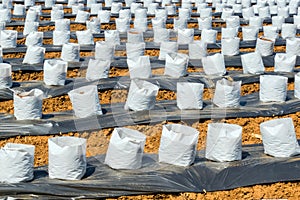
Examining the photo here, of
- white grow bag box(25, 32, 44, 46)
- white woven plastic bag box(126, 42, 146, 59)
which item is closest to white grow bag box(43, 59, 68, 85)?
white woven plastic bag box(126, 42, 146, 59)

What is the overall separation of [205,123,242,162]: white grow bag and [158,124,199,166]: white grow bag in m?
0.18

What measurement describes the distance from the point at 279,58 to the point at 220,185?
149 inches

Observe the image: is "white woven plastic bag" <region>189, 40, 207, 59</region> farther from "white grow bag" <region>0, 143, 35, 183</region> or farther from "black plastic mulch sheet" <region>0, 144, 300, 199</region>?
"white grow bag" <region>0, 143, 35, 183</region>

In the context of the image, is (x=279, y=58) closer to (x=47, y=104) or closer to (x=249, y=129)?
(x=249, y=129)

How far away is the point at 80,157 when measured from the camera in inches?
174

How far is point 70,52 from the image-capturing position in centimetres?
811

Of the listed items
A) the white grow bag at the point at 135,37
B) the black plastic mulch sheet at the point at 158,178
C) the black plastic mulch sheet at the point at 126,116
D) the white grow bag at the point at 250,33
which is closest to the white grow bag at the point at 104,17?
the white grow bag at the point at 135,37

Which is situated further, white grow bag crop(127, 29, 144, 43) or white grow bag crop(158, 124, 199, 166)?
white grow bag crop(127, 29, 144, 43)

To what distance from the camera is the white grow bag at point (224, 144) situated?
479 centimetres

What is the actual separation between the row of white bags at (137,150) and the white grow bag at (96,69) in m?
2.57

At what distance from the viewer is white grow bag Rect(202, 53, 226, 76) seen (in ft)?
24.7

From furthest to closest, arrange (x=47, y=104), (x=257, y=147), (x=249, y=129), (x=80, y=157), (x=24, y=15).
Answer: (x=24, y=15)
(x=47, y=104)
(x=249, y=129)
(x=257, y=147)
(x=80, y=157)

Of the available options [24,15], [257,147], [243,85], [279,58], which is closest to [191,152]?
[257,147]

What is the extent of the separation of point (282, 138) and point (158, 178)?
1.17 meters
